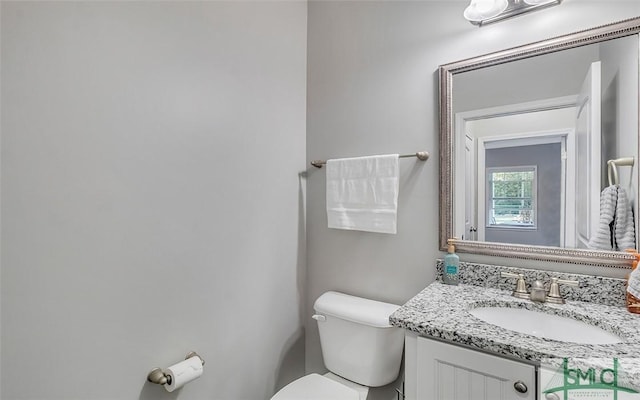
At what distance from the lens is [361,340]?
1.41m

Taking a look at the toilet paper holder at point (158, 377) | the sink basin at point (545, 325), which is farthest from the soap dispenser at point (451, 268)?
the toilet paper holder at point (158, 377)

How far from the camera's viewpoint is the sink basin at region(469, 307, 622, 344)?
0.98 meters

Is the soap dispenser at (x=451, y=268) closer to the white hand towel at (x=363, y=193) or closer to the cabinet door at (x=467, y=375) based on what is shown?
the white hand towel at (x=363, y=193)

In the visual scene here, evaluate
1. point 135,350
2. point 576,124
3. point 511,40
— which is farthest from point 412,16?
point 135,350

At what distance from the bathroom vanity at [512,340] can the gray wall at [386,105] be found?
173 millimetres

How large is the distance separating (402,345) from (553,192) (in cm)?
90

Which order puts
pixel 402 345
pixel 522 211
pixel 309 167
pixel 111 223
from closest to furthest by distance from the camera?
pixel 111 223, pixel 522 211, pixel 402 345, pixel 309 167

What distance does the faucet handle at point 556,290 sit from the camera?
1121 mm

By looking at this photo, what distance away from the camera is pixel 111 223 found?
1016 mm

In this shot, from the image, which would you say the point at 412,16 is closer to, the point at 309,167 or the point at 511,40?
the point at 511,40

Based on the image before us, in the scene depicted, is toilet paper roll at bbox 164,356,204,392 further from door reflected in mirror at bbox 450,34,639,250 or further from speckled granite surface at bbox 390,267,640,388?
door reflected in mirror at bbox 450,34,639,250

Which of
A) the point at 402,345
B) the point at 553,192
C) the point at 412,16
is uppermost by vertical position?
the point at 412,16

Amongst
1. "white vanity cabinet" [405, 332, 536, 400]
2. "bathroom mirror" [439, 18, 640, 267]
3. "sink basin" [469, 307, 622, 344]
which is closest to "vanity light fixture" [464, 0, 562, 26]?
"bathroom mirror" [439, 18, 640, 267]

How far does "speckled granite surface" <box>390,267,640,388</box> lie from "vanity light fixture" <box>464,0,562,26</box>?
102 centimetres
